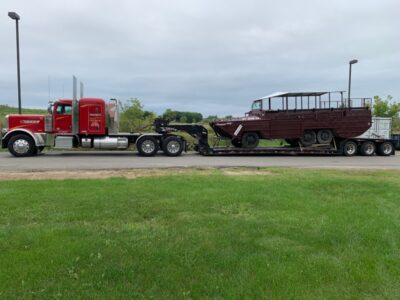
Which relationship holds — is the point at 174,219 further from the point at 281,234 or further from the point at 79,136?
the point at 79,136

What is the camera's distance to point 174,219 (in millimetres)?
6094

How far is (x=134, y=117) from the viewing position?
29031mm

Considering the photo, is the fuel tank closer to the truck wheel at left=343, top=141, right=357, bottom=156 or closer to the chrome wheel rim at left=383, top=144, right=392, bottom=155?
the truck wheel at left=343, top=141, right=357, bottom=156

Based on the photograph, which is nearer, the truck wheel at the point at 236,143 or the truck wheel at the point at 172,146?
the truck wheel at the point at 172,146

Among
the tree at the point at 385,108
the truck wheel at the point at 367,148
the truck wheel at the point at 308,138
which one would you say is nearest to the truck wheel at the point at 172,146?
the truck wheel at the point at 308,138

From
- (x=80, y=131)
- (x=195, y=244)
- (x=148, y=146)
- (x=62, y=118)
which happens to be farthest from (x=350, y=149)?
(x=195, y=244)

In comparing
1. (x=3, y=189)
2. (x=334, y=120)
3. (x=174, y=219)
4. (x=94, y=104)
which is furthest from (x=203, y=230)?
(x=334, y=120)

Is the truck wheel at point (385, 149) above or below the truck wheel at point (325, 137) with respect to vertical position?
below

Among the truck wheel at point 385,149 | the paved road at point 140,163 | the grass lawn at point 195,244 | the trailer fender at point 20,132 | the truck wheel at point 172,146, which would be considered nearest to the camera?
the grass lawn at point 195,244

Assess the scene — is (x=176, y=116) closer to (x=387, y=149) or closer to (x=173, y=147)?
(x=173, y=147)

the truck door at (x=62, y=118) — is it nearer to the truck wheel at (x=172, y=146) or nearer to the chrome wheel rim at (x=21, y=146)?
the chrome wheel rim at (x=21, y=146)

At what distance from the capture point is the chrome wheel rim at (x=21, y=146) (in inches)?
741

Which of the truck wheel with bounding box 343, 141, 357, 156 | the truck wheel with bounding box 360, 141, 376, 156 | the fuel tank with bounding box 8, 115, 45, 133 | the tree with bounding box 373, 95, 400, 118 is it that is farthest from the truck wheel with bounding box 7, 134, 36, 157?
the tree with bounding box 373, 95, 400, 118

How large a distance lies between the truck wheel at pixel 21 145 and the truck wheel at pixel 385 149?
17.6m
